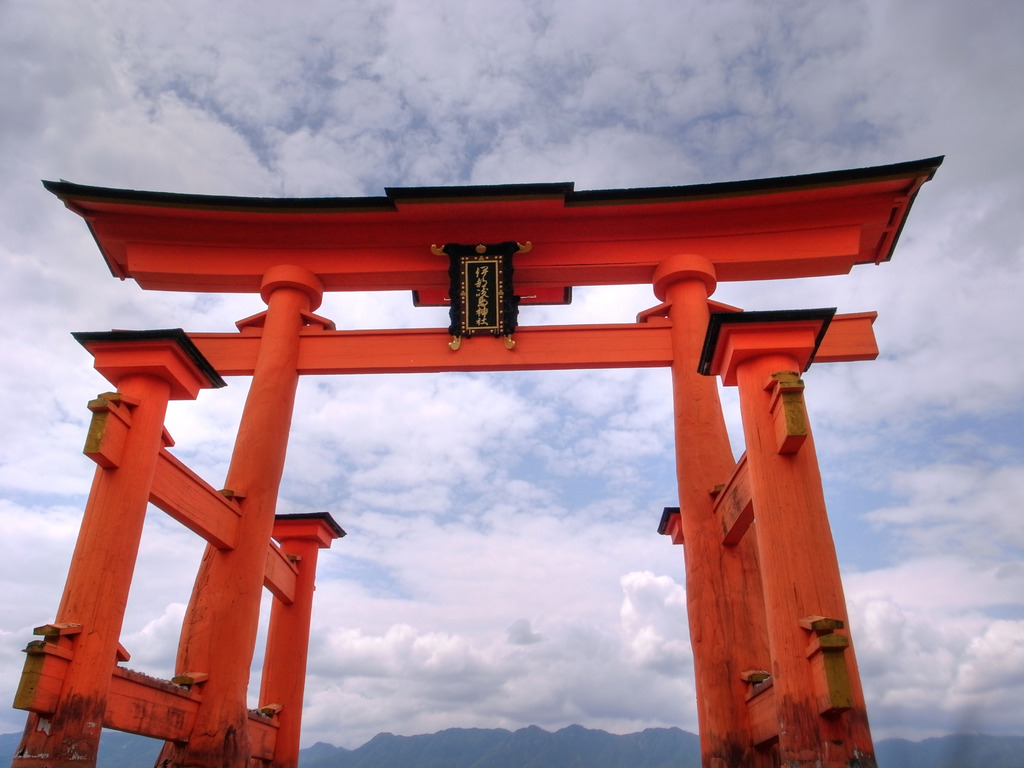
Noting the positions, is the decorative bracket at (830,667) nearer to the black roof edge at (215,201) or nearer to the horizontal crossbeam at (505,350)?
the horizontal crossbeam at (505,350)

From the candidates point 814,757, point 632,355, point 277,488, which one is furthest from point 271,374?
point 814,757

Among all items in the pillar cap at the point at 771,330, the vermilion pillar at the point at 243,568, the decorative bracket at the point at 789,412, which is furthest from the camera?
the vermilion pillar at the point at 243,568

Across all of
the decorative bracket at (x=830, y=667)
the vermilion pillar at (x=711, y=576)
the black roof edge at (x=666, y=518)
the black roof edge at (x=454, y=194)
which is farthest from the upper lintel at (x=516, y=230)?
the decorative bracket at (x=830, y=667)

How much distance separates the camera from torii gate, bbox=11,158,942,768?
5832 mm

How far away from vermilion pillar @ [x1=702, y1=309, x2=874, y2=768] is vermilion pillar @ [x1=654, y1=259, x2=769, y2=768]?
519 millimetres

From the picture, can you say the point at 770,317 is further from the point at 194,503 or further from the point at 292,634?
the point at 292,634

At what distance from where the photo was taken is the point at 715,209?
980 centimetres

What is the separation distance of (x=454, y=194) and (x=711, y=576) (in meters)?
5.34

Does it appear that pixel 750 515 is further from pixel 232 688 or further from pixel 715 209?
pixel 232 688

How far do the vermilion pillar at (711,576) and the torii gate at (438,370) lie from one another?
0.02 m

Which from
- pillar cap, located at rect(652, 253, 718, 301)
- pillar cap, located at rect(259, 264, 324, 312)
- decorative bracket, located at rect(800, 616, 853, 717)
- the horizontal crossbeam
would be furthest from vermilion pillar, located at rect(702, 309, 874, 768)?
pillar cap, located at rect(259, 264, 324, 312)

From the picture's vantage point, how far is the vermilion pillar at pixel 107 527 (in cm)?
588

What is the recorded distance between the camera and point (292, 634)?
995 cm

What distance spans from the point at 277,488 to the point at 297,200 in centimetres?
362
